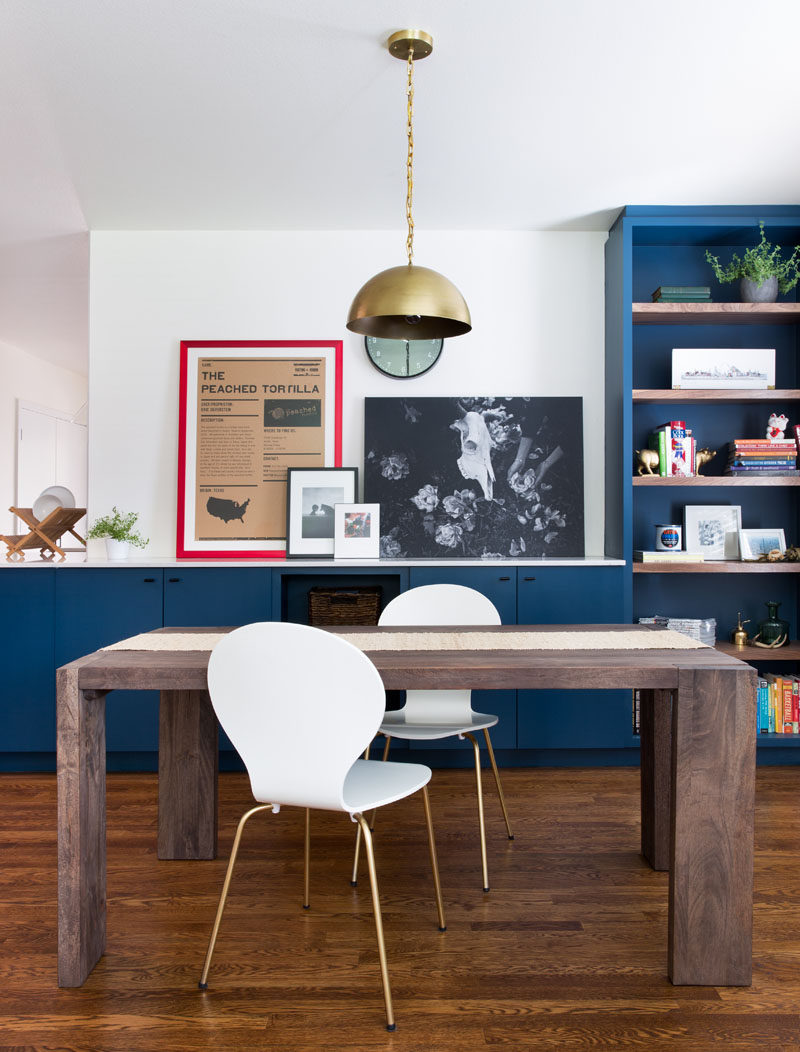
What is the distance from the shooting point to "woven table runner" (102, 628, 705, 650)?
96.9 inches

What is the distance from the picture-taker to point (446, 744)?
3.81m

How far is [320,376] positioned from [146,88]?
5.55ft

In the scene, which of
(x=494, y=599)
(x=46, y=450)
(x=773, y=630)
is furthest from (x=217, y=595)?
(x=46, y=450)

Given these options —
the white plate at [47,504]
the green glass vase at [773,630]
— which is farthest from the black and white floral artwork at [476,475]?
the white plate at [47,504]

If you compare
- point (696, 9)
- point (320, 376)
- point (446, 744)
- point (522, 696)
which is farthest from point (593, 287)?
point (446, 744)

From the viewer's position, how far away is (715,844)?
6.69 feet

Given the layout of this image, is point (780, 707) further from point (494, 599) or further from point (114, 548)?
point (114, 548)

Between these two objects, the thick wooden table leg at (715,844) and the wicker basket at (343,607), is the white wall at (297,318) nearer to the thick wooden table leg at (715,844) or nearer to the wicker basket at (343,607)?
the wicker basket at (343,607)

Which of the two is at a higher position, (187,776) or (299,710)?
(299,710)

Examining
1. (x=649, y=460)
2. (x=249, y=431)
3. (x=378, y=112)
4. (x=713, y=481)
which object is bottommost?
(x=713, y=481)

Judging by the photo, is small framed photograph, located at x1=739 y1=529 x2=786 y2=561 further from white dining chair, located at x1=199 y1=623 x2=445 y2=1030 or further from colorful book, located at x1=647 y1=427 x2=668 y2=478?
white dining chair, located at x1=199 y1=623 x2=445 y2=1030

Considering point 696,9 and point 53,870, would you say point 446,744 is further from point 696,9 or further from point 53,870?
point 696,9

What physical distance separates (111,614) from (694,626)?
9.40 ft

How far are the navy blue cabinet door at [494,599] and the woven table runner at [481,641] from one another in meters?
1.00
